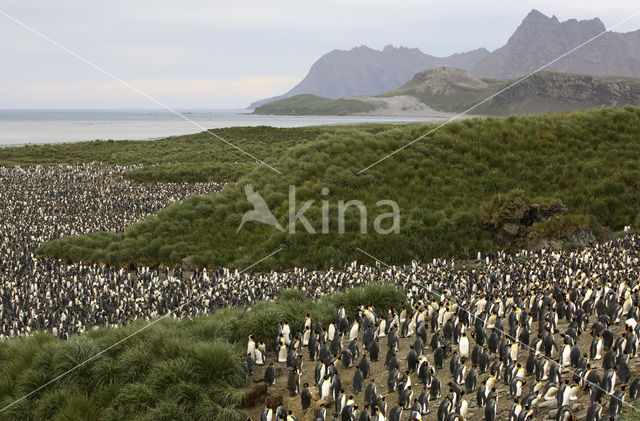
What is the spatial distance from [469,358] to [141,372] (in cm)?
672

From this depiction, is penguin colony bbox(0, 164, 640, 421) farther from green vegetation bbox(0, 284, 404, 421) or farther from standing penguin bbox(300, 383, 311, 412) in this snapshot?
green vegetation bbox(0, 284, 404, 421)

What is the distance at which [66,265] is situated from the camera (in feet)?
78.0

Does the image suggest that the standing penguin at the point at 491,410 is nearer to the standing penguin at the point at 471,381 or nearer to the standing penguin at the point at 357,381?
the standing penguin at the point at 471,381

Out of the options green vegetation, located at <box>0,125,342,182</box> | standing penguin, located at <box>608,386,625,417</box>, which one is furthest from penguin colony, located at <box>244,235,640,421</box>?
green vegetation, located at <box>0,125,342,182</box>

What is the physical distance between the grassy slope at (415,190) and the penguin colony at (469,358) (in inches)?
295

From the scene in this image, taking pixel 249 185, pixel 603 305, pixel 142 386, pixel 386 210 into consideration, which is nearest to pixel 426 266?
pixel 386 210

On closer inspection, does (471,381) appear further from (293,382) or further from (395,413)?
(293,382)

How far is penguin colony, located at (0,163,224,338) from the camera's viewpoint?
57.5ft

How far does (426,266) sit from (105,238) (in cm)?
1546

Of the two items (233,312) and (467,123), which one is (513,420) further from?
(467,123)

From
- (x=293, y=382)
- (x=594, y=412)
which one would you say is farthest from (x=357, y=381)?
(x=594, y=412)

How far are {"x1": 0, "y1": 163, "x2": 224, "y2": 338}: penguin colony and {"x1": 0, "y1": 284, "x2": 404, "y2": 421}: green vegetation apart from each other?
14.0 ft

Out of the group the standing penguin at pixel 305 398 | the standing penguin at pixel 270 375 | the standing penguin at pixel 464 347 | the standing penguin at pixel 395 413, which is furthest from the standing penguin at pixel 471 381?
the standing penguin at pixel 270 375

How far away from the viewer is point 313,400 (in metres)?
9.74
